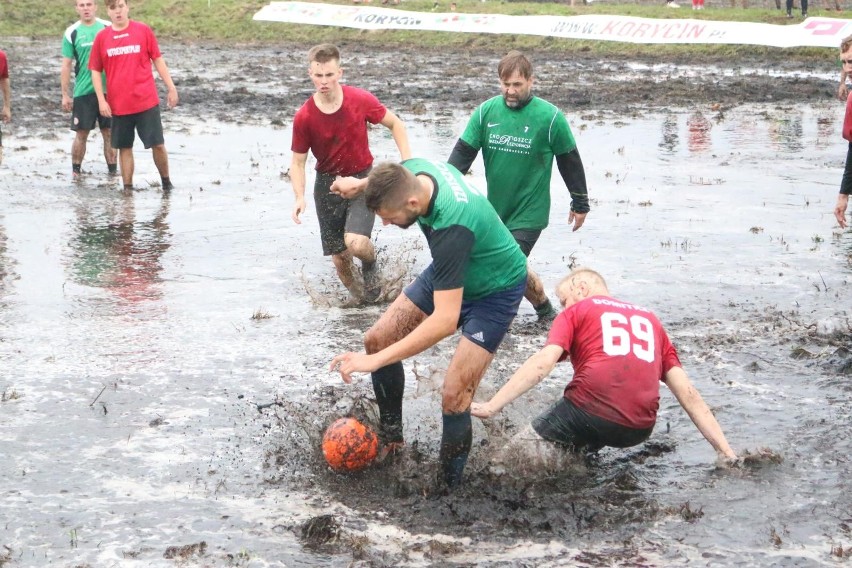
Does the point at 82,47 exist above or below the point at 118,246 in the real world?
above

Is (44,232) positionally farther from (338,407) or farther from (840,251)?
(840,251)

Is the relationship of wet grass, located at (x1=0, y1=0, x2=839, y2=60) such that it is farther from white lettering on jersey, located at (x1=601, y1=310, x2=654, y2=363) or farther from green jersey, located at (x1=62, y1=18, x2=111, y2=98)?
white lettering on jersey, located at (x1=601, y1=310, x2=654, y2=363)

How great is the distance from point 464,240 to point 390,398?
1.36 metres

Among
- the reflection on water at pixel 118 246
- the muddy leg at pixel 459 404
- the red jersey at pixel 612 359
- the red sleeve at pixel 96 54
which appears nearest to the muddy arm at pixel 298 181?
the reflection on water at pixel 118 246

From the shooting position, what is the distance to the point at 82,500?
5.94 metres

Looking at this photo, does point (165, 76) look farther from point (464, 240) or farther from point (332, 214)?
point (464, 240)

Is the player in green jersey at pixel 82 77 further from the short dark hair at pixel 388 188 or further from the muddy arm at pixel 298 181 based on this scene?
the short dark hair at pixel 388 188

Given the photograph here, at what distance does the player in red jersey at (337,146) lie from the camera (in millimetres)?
8820

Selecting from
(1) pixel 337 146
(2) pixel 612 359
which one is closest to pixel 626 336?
(2) pixel 612 359

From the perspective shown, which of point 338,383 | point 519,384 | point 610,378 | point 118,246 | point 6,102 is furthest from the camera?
point 6,102

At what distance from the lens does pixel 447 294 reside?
547cm

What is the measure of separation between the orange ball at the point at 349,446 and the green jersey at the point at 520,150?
3.04m

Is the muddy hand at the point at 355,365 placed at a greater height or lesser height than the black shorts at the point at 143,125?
greater

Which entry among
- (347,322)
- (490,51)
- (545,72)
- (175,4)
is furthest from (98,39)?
(175,4)
